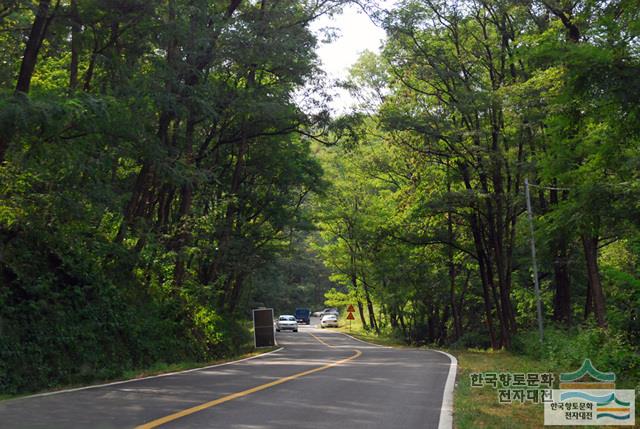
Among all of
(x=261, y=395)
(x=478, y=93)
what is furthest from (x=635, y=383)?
(x=478, y=93)

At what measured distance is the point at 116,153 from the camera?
1557 centimetres

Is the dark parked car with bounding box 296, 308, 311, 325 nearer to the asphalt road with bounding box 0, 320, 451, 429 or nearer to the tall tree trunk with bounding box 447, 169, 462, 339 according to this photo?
the tall tree trunk with bounding box 447, 169, 462, 339

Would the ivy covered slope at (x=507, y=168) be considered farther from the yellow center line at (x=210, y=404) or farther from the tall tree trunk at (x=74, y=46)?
the tall tree trunk at (x=74, y=46)

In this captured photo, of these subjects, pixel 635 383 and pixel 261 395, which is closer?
pixel 261 395

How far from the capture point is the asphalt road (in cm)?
749

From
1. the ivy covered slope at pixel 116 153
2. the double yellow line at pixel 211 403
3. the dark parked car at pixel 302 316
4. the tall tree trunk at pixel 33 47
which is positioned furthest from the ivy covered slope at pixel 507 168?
the dark parked car at pixel 302 316

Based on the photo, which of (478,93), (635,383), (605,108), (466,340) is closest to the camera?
(605,108)

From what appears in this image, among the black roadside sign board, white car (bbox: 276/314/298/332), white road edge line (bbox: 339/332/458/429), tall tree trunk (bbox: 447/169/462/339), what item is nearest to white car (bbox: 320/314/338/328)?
white car (bbox: 276/314/298/332)

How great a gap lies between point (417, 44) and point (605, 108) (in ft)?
55.0

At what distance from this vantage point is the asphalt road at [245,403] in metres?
7.49

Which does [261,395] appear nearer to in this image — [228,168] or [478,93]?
[478,93]

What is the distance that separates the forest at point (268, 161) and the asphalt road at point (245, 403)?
2.76 m

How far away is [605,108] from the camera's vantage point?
957cm

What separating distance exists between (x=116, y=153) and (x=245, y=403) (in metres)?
8.66
